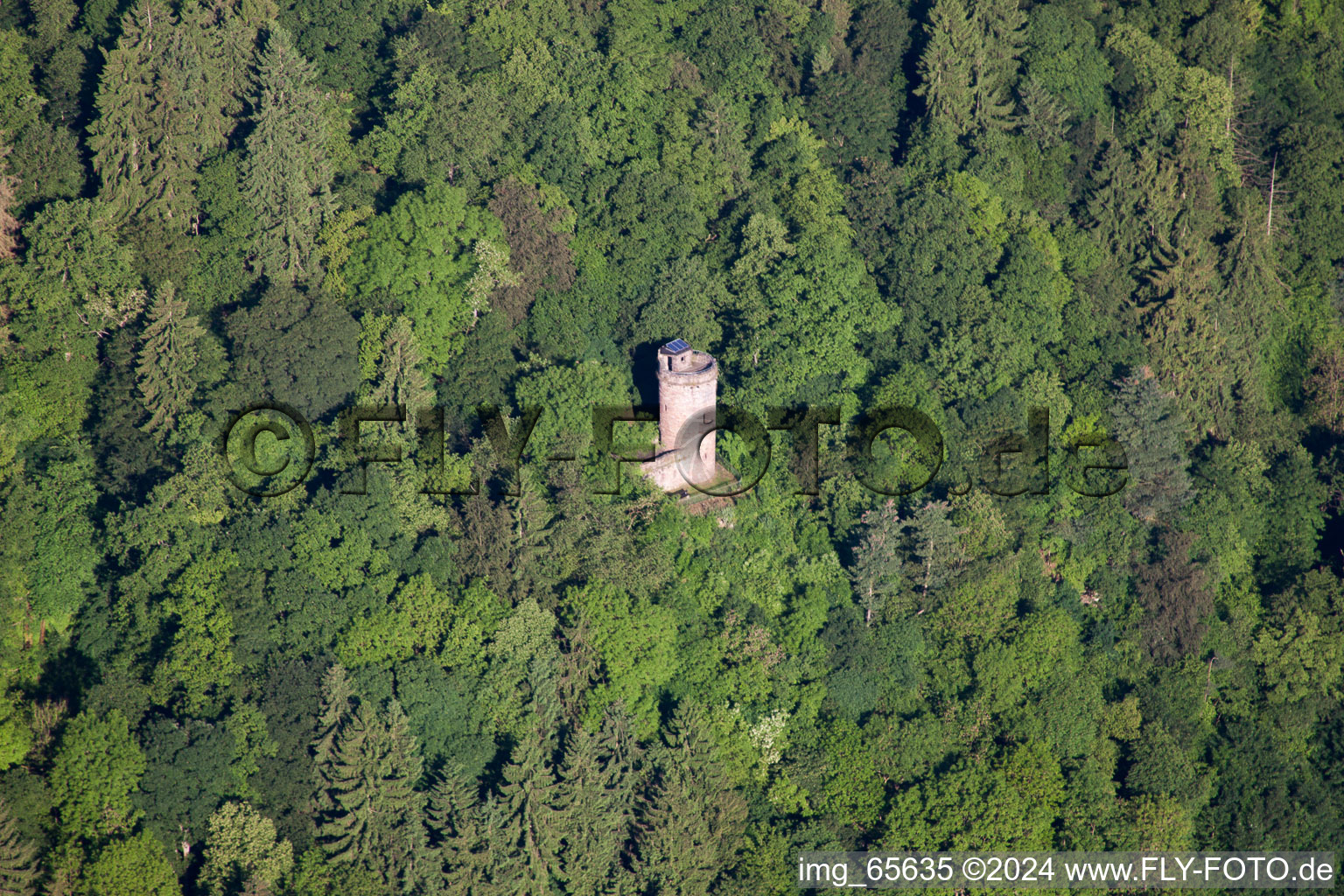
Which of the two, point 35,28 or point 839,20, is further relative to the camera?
point 839,20

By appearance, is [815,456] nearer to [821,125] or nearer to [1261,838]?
[821,125]

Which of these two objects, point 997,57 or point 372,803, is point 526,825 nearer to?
point 372,803

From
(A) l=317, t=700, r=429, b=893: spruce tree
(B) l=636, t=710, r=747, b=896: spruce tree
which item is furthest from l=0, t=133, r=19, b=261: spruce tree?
(B) l=636, t=710, r=747, b=896: spruce tree

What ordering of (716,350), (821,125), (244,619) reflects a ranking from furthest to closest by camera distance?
(821,125), (716,350), (244,619)

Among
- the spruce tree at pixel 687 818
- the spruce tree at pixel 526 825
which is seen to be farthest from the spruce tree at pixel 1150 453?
the spruce tree at pixel 526 825

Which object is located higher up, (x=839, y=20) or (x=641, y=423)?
(x=839, y=20)

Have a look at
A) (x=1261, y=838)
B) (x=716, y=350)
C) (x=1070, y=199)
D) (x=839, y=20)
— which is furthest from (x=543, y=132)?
(x=1261, y=838)
